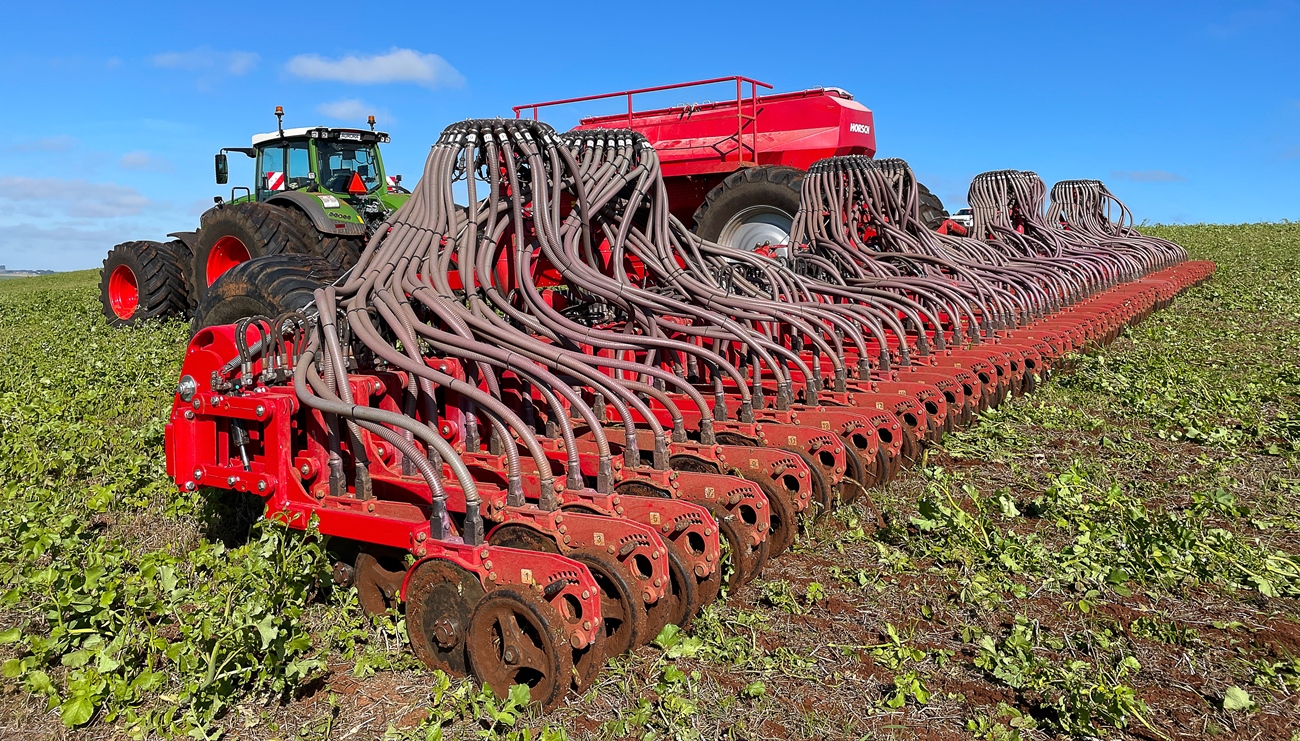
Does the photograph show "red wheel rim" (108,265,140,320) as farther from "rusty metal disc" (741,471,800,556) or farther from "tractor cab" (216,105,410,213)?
"rusty metal disc" (741,471,800,556)

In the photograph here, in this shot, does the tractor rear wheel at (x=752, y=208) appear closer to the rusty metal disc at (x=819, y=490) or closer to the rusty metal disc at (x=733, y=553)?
the rusty metal disc at (x=819, y=490)

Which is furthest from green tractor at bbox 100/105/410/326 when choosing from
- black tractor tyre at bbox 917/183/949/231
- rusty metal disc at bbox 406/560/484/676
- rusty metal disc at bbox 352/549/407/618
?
black tractor tyre at bbox 917/183/949/231

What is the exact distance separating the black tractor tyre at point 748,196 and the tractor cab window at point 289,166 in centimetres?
417

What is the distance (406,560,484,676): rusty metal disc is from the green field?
0.28 ft

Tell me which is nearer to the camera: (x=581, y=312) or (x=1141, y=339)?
(x=581, y=312)

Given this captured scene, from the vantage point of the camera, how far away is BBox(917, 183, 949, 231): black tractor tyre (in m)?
10.3

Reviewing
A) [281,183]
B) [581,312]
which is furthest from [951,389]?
[281,183]

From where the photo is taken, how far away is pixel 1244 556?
11.8 ft

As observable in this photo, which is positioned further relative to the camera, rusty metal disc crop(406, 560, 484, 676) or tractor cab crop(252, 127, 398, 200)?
tractor cab crop(252, 127, 398, 200)

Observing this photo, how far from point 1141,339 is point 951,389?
14.9 ft

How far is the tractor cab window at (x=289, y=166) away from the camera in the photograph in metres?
9.38

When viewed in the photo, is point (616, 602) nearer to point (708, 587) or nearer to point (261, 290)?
point (708, 587)

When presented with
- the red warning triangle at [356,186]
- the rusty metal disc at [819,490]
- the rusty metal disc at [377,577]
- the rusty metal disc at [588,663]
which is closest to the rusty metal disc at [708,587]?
the rusty metal disc at [588,663]

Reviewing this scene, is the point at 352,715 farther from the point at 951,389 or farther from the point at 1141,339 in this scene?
the point at 1141,339
